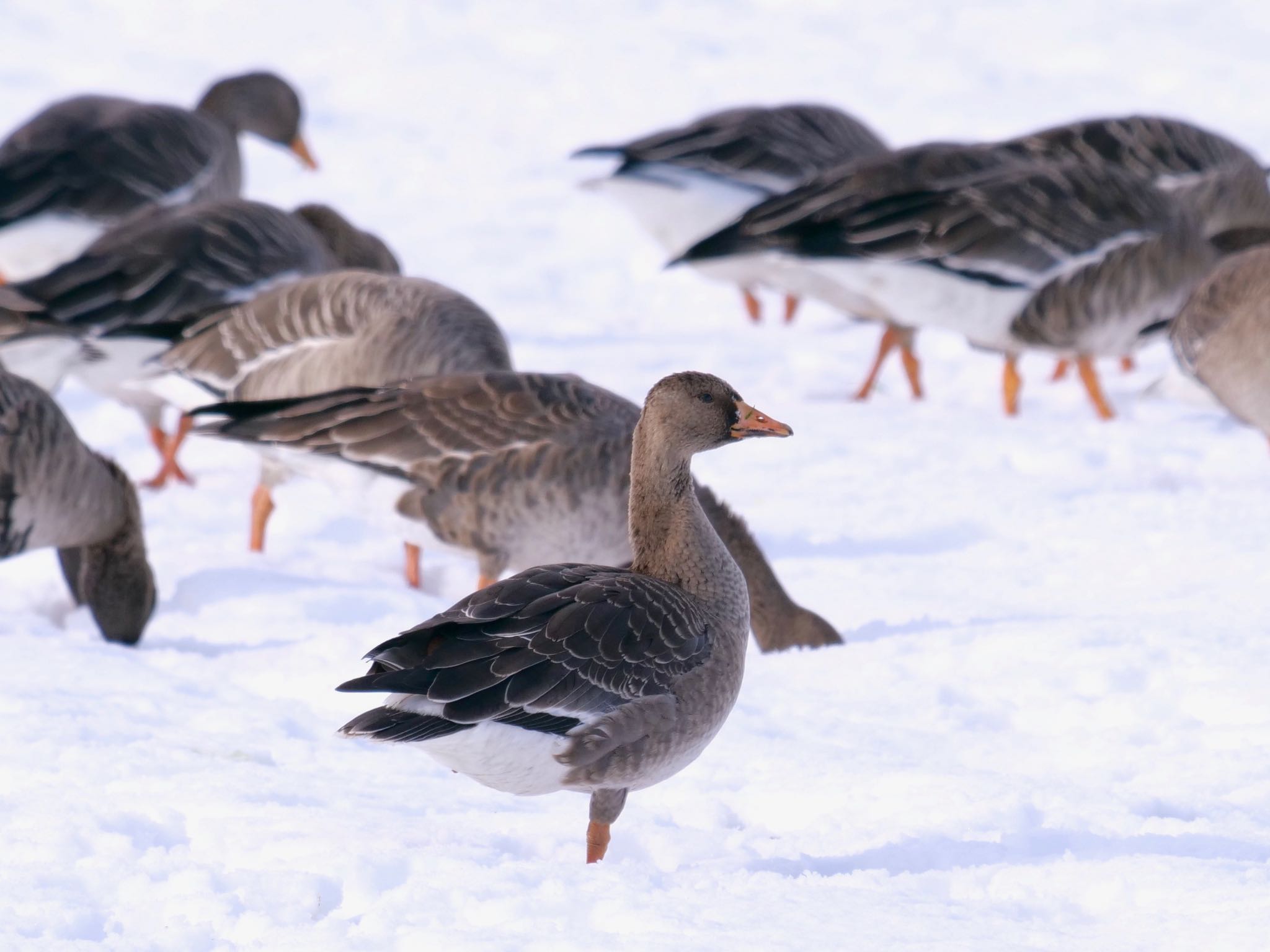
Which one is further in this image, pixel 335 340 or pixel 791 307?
pixel 791 307

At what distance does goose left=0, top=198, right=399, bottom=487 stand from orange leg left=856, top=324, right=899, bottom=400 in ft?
10.4

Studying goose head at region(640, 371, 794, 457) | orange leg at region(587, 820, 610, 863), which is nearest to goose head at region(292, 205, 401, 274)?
goose head at region(640, 371, 794, 457)

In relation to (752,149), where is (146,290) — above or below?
below

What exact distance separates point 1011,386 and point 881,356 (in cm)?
80

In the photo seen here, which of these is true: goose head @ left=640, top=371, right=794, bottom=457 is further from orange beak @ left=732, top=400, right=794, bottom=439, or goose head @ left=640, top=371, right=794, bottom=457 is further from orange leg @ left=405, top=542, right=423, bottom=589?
orange leg @ left=405, top=542, right=423, bottom=589

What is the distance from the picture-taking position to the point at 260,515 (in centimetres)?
761

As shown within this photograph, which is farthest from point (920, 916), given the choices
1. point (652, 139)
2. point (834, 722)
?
point (652, 139)

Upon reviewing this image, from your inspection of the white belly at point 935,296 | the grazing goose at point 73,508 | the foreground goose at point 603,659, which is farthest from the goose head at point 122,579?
the white belly at point 935,296

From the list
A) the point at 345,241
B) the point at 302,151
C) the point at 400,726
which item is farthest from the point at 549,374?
the point at 302,151

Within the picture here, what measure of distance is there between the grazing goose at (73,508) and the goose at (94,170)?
4.56 m

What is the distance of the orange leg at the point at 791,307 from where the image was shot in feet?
40.4

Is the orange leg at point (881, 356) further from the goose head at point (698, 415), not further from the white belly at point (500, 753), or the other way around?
the white belly at point (500, 753)

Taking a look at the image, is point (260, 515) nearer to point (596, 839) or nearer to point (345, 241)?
point (345, 241)

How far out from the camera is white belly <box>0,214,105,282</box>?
11047mm
